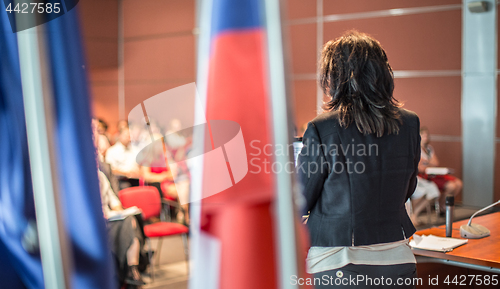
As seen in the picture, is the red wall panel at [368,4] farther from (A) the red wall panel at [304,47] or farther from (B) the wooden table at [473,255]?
(B) the wooden table at [473,255]

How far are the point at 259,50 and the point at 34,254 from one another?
0.66 meters

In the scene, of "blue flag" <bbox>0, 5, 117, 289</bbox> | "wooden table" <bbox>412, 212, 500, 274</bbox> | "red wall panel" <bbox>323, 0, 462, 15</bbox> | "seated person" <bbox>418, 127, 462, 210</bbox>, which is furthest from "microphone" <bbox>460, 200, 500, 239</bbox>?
"red wall panel" <bbox>323, 0, 462, 15</bbox>

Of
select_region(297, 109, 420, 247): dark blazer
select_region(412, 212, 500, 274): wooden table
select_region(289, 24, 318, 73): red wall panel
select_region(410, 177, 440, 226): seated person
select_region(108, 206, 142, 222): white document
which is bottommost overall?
select_region(410, 177, 440, 226): seated person

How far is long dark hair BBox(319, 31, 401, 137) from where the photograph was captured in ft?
4.50

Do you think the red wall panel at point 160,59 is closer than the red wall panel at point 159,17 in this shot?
No

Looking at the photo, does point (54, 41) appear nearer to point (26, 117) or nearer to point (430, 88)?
point (26, 117)

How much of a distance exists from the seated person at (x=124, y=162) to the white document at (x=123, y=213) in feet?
5.66

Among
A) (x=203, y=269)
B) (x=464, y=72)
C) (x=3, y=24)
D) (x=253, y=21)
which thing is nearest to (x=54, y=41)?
(x=3, y=24)

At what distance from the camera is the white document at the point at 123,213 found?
3398 mm

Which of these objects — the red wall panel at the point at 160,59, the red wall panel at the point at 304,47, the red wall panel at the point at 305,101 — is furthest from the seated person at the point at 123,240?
the red wall panel at the point at 160,59

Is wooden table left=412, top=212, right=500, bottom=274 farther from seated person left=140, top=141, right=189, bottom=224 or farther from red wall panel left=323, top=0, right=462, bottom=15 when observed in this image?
red wall panel left=323, top=0, right=462, bottom=15

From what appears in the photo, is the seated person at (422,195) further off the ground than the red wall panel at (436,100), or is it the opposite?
the red wall panel at (436,100)

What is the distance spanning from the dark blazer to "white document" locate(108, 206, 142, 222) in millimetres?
2380

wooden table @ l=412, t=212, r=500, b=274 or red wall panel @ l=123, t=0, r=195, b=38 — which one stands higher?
red wall panel @ l=123, t=0, r=195, b=38
